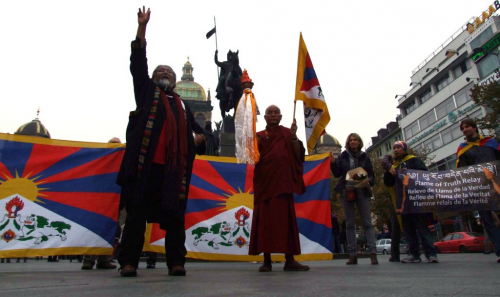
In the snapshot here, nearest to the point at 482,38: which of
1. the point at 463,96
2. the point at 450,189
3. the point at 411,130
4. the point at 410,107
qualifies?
the point at 463,96

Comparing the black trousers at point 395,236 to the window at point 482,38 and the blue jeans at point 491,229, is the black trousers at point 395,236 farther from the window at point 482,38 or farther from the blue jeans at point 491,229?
the window at point 482,38

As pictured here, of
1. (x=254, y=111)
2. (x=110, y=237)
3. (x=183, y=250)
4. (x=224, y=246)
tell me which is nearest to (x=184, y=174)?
(x=183, y=250)

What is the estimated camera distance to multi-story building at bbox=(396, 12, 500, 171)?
99.8 feet

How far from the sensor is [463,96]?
1346 inches

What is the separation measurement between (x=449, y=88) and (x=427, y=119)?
16.2 feet

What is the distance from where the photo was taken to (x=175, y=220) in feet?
10.6

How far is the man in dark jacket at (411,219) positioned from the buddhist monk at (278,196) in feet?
6.46

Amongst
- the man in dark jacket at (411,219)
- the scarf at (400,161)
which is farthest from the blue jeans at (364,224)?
the scarf at (400,161)

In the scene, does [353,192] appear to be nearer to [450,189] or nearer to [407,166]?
[407,166]

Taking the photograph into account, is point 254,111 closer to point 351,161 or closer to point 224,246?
point 351,161

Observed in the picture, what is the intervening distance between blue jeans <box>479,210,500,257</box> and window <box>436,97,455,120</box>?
116 ft

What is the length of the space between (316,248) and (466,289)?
368 cm

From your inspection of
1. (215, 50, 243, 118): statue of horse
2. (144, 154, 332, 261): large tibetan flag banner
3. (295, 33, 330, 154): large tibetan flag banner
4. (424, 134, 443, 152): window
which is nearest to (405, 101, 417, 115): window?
(424, 134, 443, 152): window

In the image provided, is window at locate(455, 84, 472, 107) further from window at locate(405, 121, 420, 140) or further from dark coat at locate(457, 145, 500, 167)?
dark coat at locate(457, 145, 500, 167)
